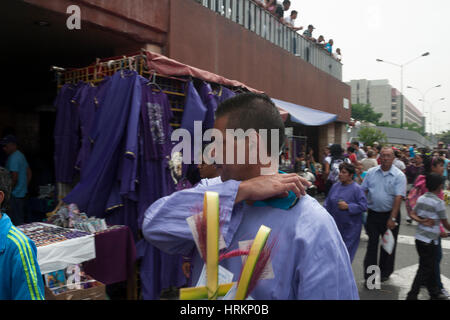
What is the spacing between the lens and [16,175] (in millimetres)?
5457

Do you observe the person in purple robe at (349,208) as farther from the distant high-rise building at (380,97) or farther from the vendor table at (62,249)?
the distant high-rise building at (380,97)

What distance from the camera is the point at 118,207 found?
12.2 feet

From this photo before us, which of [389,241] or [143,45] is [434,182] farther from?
[143,45]

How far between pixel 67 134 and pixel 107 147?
2.88ft

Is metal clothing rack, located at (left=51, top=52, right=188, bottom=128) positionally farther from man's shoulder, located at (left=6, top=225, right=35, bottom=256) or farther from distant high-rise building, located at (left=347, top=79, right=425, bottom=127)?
distant high-rise building, located at (left=347, top=79, right=425, bottom=127)

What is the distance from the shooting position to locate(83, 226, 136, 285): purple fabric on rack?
3445 millimetres

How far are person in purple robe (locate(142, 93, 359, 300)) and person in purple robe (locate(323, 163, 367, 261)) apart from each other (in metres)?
3.77

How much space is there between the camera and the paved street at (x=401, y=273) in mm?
4414

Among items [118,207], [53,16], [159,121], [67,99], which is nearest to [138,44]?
[53,16]

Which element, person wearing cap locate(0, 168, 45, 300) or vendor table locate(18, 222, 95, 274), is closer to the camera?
person wearing cap locate(0, 168, 45, 300)

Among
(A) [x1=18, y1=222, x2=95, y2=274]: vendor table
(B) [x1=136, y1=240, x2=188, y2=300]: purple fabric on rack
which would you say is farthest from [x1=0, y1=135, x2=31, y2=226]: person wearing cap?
(B) [x1=136, y1=240, x2=188, y2=300]: purple fabric on rack

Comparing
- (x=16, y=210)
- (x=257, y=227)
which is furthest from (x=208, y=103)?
(x=16, y=210)

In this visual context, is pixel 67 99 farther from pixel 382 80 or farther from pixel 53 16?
pixel 382 80
